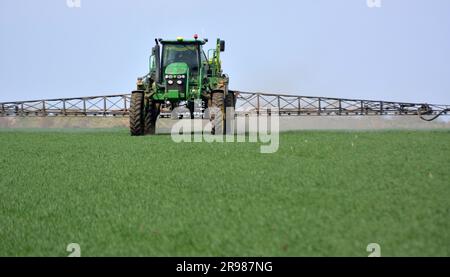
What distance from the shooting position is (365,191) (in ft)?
24.3

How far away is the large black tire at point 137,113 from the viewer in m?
20.6

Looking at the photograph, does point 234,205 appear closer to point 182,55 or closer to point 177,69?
point 177,69

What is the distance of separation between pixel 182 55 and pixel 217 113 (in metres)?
3.03

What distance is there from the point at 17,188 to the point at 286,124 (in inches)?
1045

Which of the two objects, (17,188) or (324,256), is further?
(17,188)

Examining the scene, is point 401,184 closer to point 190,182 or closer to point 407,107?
point 190,182

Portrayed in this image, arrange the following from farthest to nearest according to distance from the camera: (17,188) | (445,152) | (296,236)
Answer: (445,152), (17,188), (296,236)

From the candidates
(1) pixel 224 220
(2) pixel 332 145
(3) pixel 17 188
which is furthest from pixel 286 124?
(1) pixel 224 220

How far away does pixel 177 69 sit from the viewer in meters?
20.4

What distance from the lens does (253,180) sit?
8570 millimetres

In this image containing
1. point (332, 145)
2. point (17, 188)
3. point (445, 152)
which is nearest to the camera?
point (17, 188)
